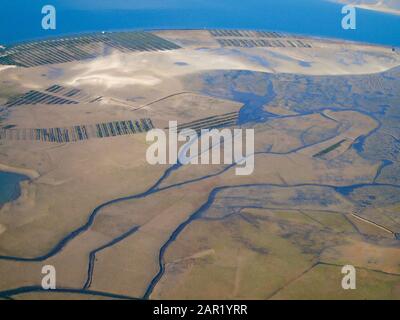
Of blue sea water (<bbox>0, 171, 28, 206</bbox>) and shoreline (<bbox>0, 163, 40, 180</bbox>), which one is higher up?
shoreline (<bbox>0, 163, 40, 180</bbox>)

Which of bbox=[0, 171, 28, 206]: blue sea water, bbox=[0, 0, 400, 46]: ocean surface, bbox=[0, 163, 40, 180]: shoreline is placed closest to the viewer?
bbox=[0, 171, 28, 206]: blue sea water

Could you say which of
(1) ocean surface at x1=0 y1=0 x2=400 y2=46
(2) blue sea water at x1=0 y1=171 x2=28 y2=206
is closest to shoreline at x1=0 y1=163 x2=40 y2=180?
(2) blue sea water at x1=0 y1=171 x2=28 y2=206

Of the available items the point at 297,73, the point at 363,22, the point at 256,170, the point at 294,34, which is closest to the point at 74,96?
the point at 256,170

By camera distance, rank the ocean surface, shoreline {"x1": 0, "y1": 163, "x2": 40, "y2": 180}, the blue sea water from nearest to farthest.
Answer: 1. the blue sea water
2. shoreline {"x1": 0, "y1": 163, "x2": 40, "y2": 180}
3. the ocean surface

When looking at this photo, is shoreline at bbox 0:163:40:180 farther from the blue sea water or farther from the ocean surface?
the ocean surface

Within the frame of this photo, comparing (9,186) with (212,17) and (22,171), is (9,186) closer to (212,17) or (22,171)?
(22,171)

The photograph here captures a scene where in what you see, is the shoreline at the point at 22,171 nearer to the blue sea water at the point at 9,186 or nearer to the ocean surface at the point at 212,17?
the blue sea water at the point at 9,186

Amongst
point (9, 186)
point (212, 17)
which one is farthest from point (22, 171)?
point (212, 17)

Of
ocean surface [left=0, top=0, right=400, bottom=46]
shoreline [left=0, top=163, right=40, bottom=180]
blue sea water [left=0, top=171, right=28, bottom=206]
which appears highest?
ocean surface [left=0, top=0, right=400, bottom=46]
